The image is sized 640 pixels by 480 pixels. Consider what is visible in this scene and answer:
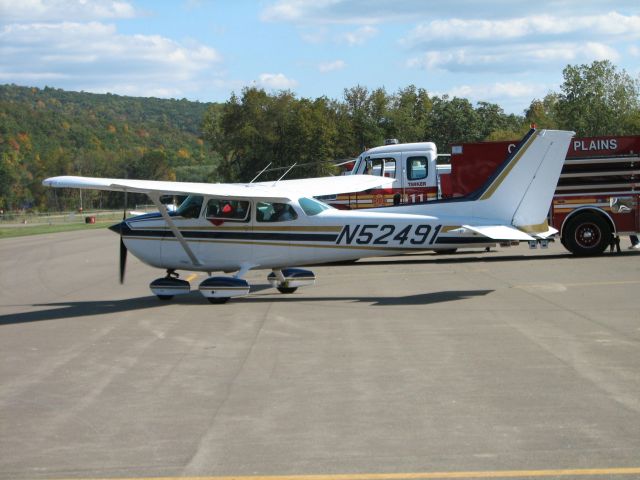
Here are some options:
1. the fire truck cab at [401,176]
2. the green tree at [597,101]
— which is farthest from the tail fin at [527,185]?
the green tree at [597,101]

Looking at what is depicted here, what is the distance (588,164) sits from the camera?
20859mm

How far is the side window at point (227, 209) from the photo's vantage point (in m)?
15.6

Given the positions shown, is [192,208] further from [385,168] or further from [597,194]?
[597,194]

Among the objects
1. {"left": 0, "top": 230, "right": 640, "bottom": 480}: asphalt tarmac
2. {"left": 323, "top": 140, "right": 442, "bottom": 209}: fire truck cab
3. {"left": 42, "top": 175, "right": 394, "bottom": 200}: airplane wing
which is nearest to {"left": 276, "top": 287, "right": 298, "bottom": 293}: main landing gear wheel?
{"left": 0, "top": 230, "right": 640, "bottom": 480}: asphalt tarmac

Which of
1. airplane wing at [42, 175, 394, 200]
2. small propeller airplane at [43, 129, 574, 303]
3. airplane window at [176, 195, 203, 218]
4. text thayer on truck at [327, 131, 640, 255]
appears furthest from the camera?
text thayer on truck at [327, 131, 640, 255]

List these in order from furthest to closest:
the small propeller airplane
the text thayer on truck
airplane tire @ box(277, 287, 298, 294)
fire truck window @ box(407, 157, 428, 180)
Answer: fire truck window @ box(407, 157, 428, 180) < the text thayer on truck < airplane tire @ box(277, 287, 298, 294) < the small propeller airplane

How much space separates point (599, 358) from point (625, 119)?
239 feet

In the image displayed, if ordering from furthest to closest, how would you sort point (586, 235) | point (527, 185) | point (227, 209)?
1. point (586, 235)
2. point (227, 209)
3. point (527, 185)

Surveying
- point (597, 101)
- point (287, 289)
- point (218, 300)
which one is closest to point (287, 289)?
point (287, 289)

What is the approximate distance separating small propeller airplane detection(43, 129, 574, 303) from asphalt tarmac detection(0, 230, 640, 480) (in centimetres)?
70

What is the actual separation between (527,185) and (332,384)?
7.68 m

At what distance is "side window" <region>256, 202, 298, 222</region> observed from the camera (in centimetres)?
1540

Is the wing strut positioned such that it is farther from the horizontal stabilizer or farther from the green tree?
the green tree

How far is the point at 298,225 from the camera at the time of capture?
15.3 m
